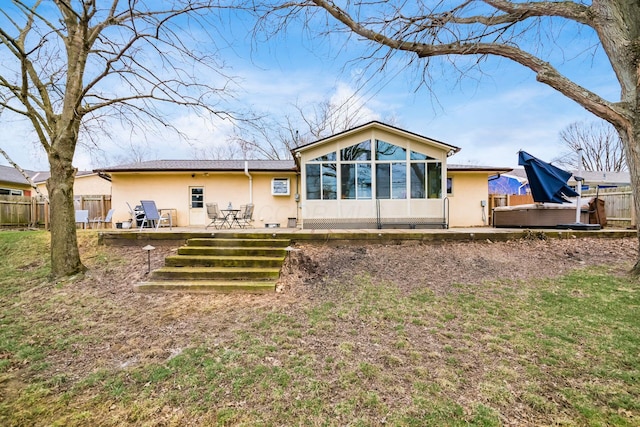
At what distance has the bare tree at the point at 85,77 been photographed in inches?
211

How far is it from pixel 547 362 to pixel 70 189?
26.1 feet

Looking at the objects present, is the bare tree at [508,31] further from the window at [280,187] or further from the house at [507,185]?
the house at [507,185]

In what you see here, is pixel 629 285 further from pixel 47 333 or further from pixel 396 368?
pixel 47 333

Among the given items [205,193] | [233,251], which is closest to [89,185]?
[205,193]

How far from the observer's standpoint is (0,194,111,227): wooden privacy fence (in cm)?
1237

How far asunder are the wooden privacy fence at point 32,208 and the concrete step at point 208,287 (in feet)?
30.9

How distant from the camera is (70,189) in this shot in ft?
18.6

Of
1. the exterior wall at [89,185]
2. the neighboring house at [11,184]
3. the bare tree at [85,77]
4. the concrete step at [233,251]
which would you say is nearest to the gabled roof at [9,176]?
the neighboring house at [11,184]

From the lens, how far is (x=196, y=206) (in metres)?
12.0

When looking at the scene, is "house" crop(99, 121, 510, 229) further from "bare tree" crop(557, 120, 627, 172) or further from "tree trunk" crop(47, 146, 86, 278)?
"bare tree" crop(557, 120, 627, 172)

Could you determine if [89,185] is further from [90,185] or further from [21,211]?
[21,211]

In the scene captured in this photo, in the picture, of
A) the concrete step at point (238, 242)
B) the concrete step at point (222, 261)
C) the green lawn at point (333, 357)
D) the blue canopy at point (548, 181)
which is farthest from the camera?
the blue canopy at point (548, 181)

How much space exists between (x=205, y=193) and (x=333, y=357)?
1047 cm

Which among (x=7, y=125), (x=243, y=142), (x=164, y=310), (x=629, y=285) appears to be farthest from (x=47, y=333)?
(x=629, y=285)
